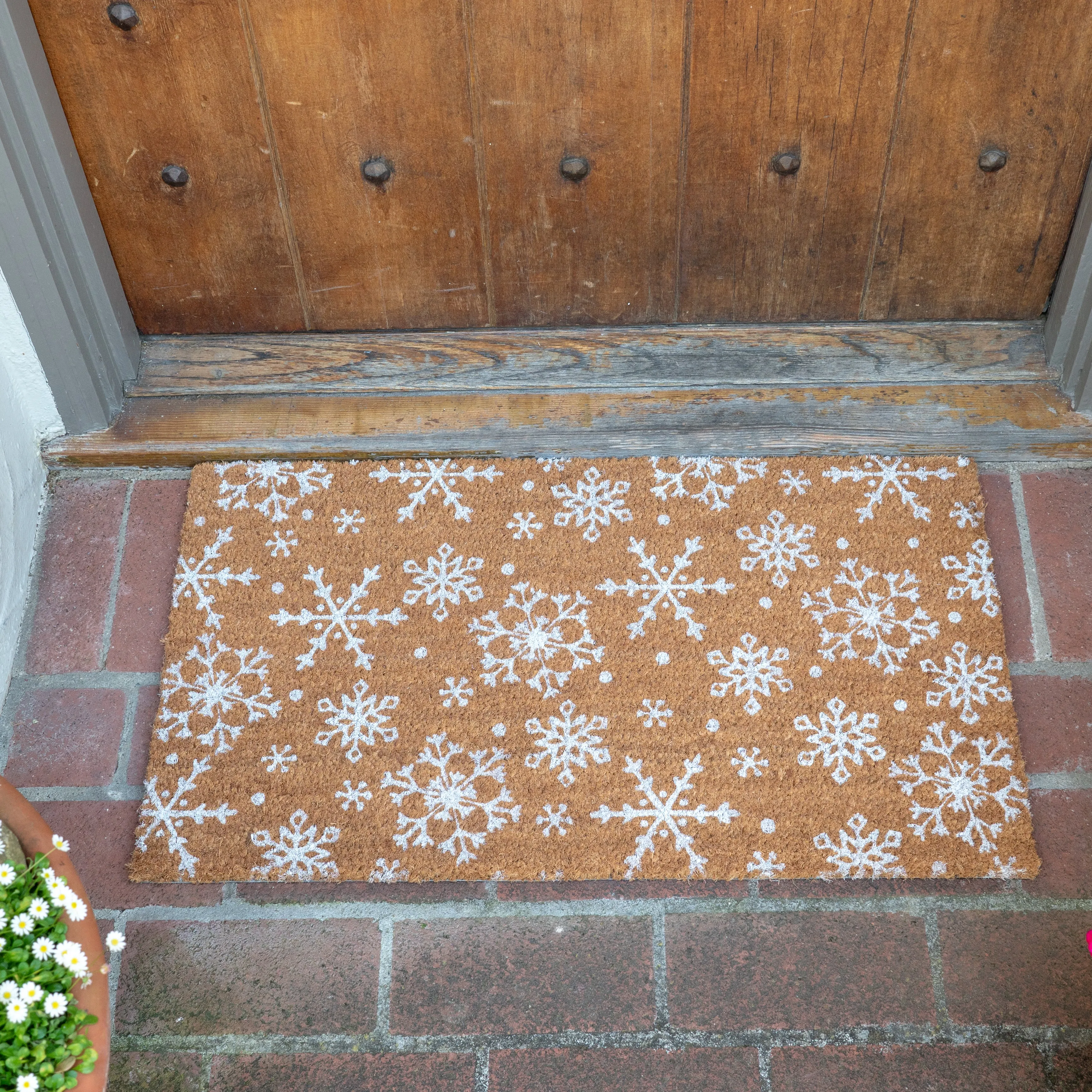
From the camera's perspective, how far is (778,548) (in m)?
1.38

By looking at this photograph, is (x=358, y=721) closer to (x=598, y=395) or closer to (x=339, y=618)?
A: (x=339, y=618)

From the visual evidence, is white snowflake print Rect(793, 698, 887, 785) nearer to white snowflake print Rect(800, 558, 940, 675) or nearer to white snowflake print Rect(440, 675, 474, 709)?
white snowflake print Rect(800, 558, 940, 675)

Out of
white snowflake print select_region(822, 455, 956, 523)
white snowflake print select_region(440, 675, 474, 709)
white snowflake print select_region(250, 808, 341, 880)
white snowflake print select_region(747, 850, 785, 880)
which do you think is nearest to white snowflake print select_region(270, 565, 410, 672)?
white snowflake print select_region(440, 675, 474, 709)

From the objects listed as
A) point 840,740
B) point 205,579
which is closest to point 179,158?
point 205,579

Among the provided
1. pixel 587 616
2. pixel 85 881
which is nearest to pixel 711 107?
pixel 587 616

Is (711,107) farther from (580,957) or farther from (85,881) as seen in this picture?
(85,881)

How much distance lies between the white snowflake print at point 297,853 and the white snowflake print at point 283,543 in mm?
360

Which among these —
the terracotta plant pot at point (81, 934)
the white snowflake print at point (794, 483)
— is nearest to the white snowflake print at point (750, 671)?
the white snowflake print at point (794, 483)

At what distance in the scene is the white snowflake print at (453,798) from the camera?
1.22 metres

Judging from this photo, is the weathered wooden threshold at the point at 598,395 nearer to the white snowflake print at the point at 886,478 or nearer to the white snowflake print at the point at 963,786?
the white snowflake print at the point at 886,478

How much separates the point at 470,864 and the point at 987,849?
0.60 m

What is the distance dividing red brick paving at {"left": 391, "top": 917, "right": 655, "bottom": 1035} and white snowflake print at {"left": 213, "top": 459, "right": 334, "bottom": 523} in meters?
0.59

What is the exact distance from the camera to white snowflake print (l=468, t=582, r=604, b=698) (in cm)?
131

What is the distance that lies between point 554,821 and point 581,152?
0.85 m
